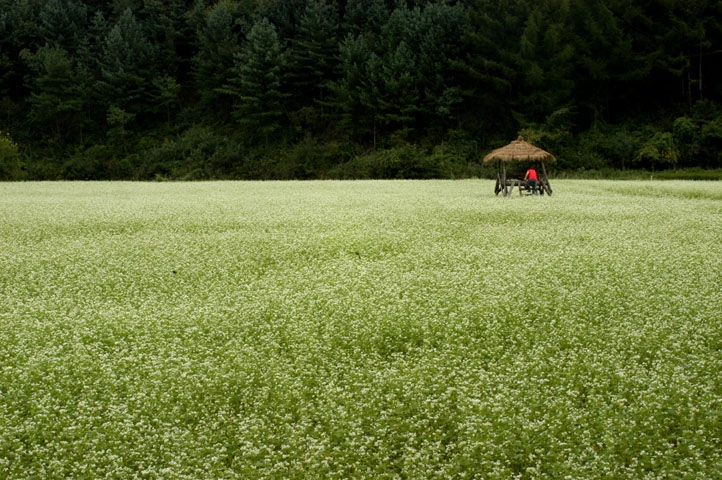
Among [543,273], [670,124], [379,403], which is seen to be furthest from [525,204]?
[670,124]

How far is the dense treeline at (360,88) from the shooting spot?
147 feet

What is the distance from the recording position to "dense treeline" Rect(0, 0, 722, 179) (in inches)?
1766

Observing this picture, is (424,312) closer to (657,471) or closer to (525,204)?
(657,471)

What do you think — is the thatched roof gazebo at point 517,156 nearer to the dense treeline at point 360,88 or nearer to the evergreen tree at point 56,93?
the dense treeline at point 360,88

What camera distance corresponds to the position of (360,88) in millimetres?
49781

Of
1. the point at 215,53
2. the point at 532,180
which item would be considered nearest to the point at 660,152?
the point at 532,180

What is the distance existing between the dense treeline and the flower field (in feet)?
117

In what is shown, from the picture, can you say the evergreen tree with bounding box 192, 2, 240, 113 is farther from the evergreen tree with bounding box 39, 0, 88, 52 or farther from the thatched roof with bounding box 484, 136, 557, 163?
the thatched roof with bounding box 484, 136, 557, 163

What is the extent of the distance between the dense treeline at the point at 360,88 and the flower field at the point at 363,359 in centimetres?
3580

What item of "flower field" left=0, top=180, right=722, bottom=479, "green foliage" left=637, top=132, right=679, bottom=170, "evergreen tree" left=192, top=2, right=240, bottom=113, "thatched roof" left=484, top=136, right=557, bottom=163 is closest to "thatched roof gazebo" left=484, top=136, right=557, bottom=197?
"thatched roof" left=484, top=136, right=557, bottom=163

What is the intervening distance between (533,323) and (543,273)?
107 inches

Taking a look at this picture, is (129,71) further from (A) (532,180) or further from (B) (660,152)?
(B) (660,152)

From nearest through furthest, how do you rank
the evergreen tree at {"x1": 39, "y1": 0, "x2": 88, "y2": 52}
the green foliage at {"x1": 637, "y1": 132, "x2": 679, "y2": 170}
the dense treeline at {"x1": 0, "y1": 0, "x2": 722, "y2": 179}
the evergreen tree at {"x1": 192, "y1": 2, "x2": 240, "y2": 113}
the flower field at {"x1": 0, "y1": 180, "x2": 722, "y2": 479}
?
the flower field at {"x1": 0, "y1": 180, "x2": 722, "y2": 479} < the green foliage at {"x1": 637, "y1": 132, "x2": 679, "y2": 170} < the dense treeline at {"x1": 0, "y1": 0, "x2": 722, "y2": 179} < the evergreen tree at {"x1": 192, "y1": 2, "x2": 240, "y2": 113} < the evergreen tree at {"x1": 39, "y1": 0, "x2": 88, "y2": 52}

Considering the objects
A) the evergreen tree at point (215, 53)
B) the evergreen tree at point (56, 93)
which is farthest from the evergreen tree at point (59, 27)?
the evergreen tree at point (215, 53)
